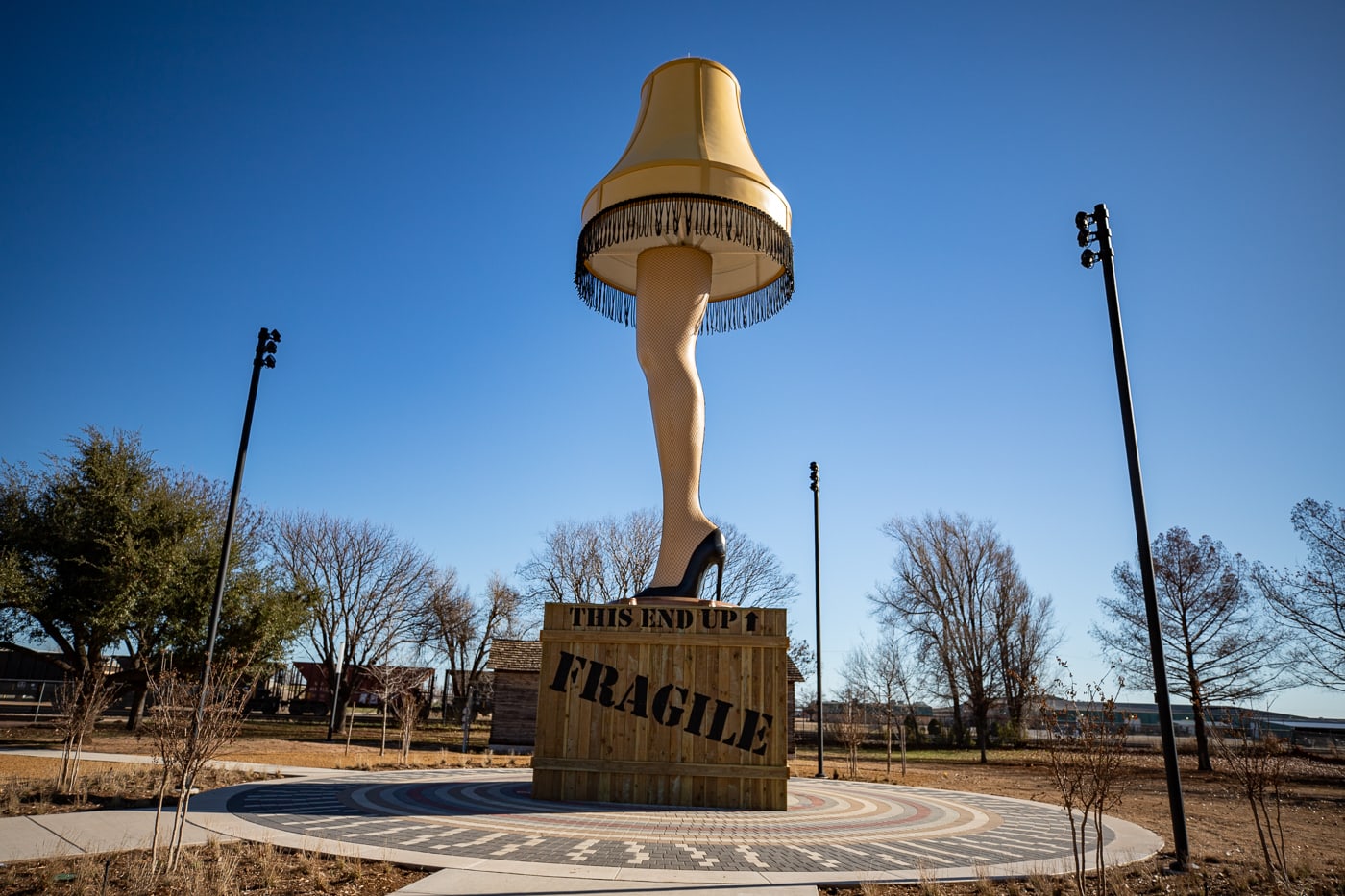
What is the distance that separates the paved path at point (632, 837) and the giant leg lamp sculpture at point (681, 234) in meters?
3.15

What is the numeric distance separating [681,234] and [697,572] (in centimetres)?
515

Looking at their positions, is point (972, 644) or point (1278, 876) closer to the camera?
point (1278, 876)

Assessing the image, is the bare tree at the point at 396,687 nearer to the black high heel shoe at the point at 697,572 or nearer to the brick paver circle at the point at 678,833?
the brick paver circle at the point at 678,833

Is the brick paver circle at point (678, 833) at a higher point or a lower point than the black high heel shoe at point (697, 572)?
lower

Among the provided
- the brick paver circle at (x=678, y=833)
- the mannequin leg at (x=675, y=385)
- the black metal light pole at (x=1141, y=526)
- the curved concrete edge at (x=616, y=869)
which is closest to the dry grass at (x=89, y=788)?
the brick paver circle at (x=678, y=833)

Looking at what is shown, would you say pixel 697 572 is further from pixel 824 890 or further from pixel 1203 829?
pixel 1203 829

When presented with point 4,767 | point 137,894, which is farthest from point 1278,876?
point 4,767

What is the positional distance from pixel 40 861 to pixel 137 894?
58.8 inches

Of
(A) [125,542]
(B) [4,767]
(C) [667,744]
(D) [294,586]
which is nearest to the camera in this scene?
(C) [667,744]

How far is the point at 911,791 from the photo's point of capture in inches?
586

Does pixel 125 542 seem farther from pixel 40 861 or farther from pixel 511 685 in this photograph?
pixel 40 861

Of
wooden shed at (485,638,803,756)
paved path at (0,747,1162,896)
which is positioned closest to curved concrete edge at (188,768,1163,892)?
paved path at (0,747,1162,896)

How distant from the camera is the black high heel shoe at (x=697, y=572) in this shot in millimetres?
11023

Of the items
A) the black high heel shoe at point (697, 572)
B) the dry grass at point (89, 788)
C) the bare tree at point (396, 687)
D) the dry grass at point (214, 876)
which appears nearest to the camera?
the dry grass at point (214, 876)
